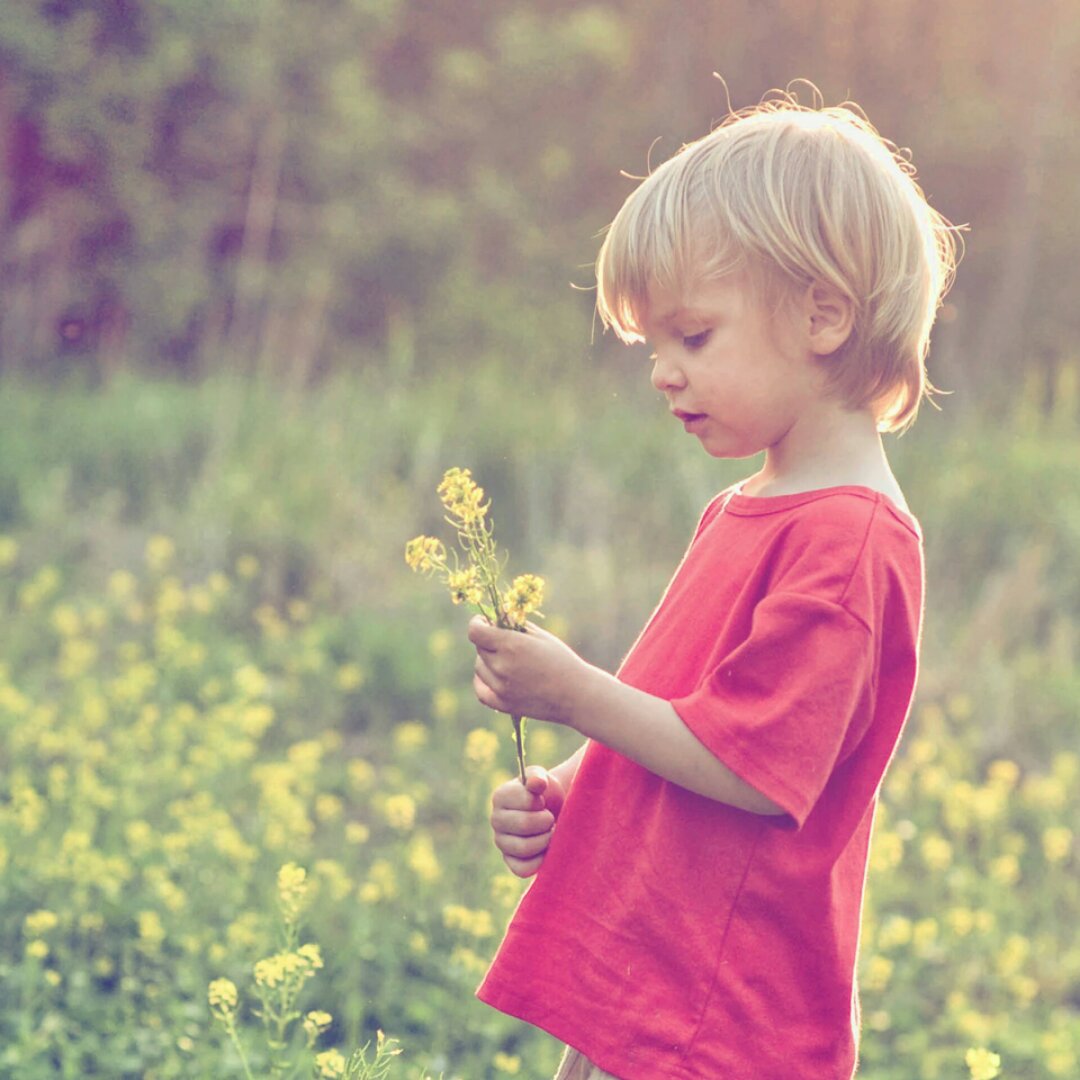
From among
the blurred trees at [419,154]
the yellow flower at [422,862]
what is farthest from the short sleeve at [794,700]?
the blurred trees at [419,154]

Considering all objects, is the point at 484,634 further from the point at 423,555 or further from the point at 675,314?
the point at 675,314

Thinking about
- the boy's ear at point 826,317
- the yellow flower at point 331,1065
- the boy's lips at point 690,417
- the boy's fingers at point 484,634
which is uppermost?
the boy's ear at point 826,317

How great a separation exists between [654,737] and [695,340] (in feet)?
1.43

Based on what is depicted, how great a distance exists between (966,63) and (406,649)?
1126cm

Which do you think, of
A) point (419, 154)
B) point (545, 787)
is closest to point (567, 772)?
point (545, 787)

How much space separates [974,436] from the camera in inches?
287

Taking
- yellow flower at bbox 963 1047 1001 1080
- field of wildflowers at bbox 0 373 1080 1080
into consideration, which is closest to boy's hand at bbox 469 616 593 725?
field of wildflowers at bbox 0 373 1080 1080

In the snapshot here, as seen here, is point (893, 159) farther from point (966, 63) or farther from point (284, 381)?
point (966, 63)

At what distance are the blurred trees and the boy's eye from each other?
27.4 feet

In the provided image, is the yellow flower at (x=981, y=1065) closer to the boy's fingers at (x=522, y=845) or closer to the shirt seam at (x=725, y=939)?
the shirt seam at (x=725, y=939)

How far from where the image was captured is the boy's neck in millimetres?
1668

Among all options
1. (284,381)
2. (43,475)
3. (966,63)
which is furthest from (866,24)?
(43,475)

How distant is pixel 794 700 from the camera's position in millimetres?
1519

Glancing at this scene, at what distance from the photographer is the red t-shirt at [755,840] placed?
1530 millimetres
